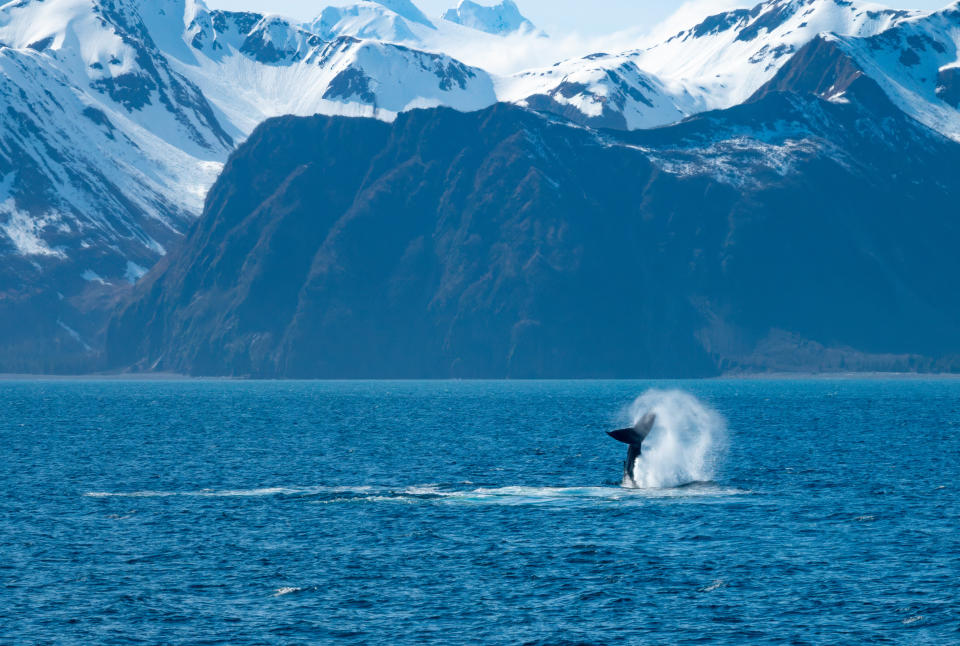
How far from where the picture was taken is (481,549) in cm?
7688

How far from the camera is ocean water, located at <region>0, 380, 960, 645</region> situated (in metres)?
59.6

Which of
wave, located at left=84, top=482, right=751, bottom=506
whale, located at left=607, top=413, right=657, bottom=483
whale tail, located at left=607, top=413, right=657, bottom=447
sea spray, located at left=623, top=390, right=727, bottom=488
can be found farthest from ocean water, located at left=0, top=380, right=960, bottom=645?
whale tail, located at left=607, top=413, right=657, bottom=447

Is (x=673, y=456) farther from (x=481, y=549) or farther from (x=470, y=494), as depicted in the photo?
(x=481, y=549)

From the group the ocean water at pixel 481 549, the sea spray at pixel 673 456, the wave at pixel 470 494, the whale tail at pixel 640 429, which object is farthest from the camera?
the sea spray at pixel 673 456

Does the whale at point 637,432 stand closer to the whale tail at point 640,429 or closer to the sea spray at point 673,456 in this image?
the whale tail at point 640,429

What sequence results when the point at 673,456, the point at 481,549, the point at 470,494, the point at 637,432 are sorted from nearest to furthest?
the point at 481,549 < the point at 637,432 < the point at 470,494 < the point at 673,456

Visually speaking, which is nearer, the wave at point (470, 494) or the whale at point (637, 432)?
the whale at point (637, 432)

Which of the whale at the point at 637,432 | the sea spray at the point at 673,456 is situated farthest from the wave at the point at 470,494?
the whale at the point at 637,432

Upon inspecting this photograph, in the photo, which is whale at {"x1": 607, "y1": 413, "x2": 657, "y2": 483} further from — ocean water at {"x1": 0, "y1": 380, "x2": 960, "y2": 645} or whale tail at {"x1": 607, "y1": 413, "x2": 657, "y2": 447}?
ocean water at {"x1": 0, "y1": 380, "x2": 960, "y2": 645}

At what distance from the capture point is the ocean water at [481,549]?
59.6 meters

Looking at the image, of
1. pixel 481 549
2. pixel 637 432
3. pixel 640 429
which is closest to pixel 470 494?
pixel 637 432

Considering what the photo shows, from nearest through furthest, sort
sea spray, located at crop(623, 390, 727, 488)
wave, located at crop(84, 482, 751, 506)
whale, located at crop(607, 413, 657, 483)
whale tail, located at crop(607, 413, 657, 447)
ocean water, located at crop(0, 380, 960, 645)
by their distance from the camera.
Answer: ocean water, located at crop(0, 380, 960, 645) → whale, located at crop(607, 413, 657, 483) → whale tail, located at crop(607, 413, 657, 447) → wave, located at crop(84, 482, 751, 506) → sea spray, located at crop(623, 390, 727, 488)

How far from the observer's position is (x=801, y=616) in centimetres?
6097

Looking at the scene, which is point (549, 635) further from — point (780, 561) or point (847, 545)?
point (847, 545)
